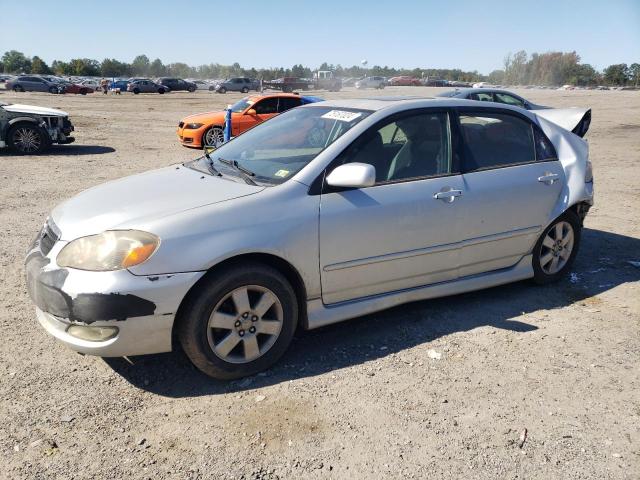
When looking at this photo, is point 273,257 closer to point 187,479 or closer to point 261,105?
point 187,479

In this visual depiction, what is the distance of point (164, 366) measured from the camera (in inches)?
138

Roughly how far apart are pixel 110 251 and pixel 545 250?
363cm

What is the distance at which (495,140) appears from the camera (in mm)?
4496

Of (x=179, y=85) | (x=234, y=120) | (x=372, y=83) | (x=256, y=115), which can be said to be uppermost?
(x=372, y=83)

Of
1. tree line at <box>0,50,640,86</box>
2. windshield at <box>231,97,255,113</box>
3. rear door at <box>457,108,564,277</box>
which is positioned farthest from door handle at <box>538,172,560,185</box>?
tree line at <box>0,50,640,86</box>

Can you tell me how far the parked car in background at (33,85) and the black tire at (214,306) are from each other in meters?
48.9

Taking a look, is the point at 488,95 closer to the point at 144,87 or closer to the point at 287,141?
the point at 287,141

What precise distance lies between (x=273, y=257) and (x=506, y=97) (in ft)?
41.8

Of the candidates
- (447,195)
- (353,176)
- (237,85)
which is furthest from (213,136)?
(237,85)

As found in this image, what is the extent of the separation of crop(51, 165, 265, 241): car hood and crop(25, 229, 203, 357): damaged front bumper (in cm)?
24

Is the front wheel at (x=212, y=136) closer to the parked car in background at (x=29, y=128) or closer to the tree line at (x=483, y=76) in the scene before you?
the parked car in background at (x=29, y=128)

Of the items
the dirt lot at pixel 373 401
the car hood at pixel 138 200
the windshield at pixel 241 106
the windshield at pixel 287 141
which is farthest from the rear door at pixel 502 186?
the windshield at pixel 241 106

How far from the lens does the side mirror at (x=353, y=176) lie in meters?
3.43

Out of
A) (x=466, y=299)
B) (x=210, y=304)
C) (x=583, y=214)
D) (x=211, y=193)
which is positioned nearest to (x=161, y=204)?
(x=211, y=193)
